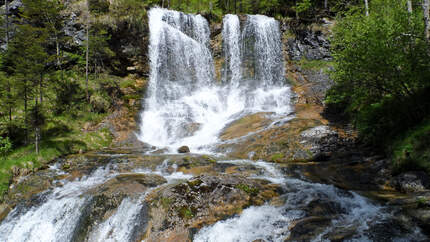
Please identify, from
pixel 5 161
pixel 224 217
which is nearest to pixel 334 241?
pixel 224 217

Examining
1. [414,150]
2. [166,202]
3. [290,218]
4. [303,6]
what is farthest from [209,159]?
[303,6]

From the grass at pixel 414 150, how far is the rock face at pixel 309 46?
19285 millimetres

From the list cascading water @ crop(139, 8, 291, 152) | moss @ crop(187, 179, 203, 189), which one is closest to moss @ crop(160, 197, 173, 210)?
moss @ crop(187, 179, 203, 189)

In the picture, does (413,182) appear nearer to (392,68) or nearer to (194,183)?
(392,68)

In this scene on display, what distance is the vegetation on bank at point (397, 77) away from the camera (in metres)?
7.99

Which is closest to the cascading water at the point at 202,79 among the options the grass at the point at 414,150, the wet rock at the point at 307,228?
the grass at the point at 414,150

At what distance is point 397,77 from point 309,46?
19.5m

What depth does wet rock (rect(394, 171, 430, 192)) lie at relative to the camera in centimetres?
681

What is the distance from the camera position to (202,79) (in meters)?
23.9

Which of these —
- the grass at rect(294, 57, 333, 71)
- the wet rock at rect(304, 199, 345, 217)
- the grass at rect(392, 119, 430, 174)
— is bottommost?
the wet rock at rect(304, 199, 345, 217)

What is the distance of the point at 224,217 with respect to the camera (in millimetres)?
6219

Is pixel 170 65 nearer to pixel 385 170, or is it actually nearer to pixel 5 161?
pixel 5 161

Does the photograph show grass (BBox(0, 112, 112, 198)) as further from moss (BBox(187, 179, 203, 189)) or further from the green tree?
moss (BBox(187, 179, 203, 189))

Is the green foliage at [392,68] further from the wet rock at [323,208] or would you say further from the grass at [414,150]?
the wet rock at [323,208]
